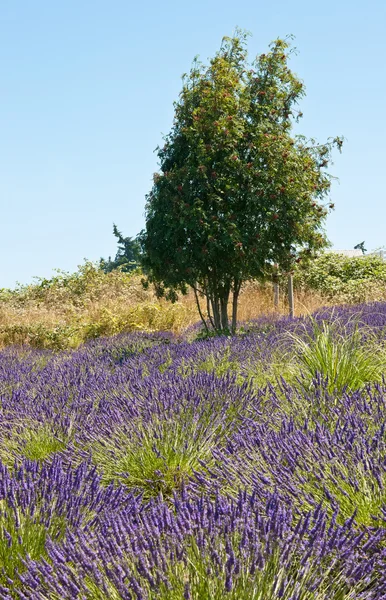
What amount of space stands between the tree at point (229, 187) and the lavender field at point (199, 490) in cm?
474

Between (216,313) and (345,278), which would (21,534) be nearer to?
(216,313)

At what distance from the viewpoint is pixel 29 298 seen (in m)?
22.0

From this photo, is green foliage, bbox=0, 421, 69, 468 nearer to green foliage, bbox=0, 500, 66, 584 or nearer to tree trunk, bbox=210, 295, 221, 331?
green foliage, bbox=0, 500, 66, 584

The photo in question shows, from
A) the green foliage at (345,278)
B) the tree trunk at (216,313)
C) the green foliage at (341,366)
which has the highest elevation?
the green foliage at (345,278)

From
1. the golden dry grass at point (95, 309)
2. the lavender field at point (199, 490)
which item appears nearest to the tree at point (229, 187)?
the golden dry grass at point (95, 309)

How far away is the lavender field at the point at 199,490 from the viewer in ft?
6.43

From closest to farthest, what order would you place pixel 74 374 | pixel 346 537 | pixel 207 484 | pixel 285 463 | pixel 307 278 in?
1. pixel 346 537
2. pixel 207 484
3. pixel 285 463
4. pixel 74 374
5. pixel 307 278

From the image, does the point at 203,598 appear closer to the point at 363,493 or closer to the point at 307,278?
the point at 363,493

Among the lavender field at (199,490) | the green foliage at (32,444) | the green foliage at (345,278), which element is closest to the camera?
the lavender field at (199,490)

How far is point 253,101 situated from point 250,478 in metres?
8.93

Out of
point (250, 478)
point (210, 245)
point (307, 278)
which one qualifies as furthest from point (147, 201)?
point (307, 278)

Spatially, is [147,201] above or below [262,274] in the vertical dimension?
above

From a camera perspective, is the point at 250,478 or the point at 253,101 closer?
the point at 250,478

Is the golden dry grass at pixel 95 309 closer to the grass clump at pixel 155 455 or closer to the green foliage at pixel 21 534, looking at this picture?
the grass clump at pixel 155 455
